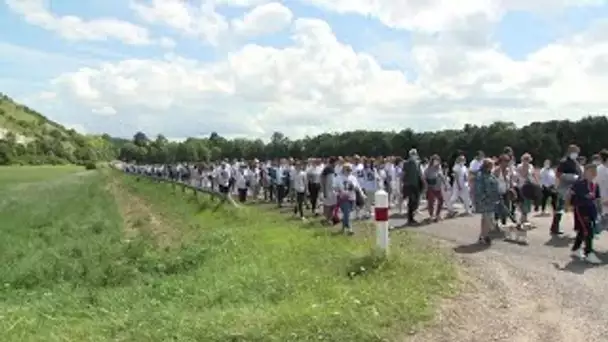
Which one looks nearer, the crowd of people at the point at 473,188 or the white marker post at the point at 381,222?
the white marker post at the point at 381,222

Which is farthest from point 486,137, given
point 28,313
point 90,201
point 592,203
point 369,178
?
point 28,313

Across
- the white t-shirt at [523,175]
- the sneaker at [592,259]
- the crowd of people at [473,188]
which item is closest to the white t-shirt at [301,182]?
the crowd of people at [473,188]

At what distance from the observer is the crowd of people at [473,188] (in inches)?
564

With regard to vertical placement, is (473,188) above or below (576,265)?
above

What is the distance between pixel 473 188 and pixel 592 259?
3606mm

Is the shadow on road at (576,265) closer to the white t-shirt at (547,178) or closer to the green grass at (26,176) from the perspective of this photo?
the white t-shirt at (547,178)

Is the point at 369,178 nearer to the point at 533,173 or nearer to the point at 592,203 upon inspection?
the point at 533,173

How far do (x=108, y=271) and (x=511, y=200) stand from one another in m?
10.2

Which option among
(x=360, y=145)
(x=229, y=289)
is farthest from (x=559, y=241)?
(x=360, y=145)

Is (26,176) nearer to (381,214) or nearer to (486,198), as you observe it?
(486,198)

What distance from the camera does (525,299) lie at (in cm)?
973

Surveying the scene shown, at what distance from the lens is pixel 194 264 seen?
48.4 feet

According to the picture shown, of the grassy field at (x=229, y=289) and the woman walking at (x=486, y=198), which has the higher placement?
the woman walking at (x=486, y=198)

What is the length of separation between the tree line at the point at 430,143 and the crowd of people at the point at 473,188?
25998mm
